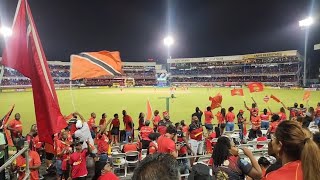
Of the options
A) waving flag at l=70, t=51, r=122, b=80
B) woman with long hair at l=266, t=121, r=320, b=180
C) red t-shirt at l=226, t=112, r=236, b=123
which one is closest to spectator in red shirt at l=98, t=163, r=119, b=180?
woman with long hair at l=266, t=121, r=320, b=180

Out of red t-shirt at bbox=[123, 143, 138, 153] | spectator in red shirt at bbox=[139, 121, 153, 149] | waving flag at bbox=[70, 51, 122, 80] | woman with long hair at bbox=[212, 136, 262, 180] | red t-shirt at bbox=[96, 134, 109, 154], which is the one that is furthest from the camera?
waving flag at bbox=[70, 51, 122, 80]

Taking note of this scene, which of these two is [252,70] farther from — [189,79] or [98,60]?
[98,60]

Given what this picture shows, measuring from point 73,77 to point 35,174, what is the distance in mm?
4335

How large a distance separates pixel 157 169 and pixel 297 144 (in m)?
1.58

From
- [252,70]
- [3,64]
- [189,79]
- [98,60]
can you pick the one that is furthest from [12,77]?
[3,64]

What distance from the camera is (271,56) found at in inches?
3169

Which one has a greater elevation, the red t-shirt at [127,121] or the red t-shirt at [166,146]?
the red t-shirt at [166,146]

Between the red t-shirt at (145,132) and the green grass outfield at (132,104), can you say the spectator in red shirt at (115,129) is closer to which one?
the red t-shirt at (145,132)

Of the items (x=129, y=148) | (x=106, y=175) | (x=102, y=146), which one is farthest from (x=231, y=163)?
(x=129, y=148)

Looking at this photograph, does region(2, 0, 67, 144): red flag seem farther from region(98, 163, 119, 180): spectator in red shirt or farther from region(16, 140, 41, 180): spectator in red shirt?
region(16, 140, 41, 180): spectator in red shirt

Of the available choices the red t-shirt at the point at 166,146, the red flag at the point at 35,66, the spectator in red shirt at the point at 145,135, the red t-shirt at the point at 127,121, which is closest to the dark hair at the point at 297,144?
the red flag at the point at 35,66

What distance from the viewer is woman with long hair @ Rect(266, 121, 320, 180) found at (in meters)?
2.35

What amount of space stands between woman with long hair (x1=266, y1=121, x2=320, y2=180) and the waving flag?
8285mm

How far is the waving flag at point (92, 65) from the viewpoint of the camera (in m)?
10.5
